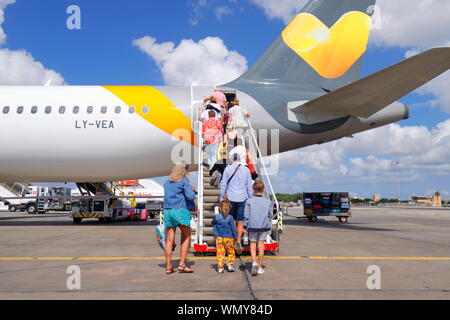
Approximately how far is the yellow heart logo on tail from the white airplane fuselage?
2872 millimetres

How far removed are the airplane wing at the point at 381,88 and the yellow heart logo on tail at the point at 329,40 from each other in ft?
9.09

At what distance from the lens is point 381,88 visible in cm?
1131

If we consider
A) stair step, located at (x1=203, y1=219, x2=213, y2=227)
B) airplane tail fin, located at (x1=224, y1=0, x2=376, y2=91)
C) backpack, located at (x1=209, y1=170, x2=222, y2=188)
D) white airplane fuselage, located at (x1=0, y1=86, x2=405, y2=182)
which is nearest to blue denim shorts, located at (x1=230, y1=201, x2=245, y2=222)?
stair step, located at (x1=203, y1=219, x2=213, y2=227)

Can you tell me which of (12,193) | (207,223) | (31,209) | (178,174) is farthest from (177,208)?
(12,193)

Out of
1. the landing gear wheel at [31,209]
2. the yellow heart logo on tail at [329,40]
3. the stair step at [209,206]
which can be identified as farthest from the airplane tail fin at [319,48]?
the landing gear wheel at [31,209]

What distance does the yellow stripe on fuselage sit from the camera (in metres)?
13.7

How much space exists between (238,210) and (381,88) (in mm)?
7224

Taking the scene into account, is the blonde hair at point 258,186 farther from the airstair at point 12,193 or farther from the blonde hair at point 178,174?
the airstair at point 12,193

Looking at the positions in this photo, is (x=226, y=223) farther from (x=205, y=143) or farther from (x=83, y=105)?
(x=83, y=105)

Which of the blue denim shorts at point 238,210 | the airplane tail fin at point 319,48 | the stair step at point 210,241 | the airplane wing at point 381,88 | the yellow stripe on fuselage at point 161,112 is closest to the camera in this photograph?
the blue denim shorts at point 238,210

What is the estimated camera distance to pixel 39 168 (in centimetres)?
1455

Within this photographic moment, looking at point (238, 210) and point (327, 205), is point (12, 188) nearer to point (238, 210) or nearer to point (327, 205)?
point (327, 205)

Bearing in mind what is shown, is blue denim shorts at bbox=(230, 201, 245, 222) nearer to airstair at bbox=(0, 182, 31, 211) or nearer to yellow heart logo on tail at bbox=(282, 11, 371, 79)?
yellow heart logo on tail at bbox=(282, 11, 371, 79)

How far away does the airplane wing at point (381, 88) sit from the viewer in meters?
9.64
